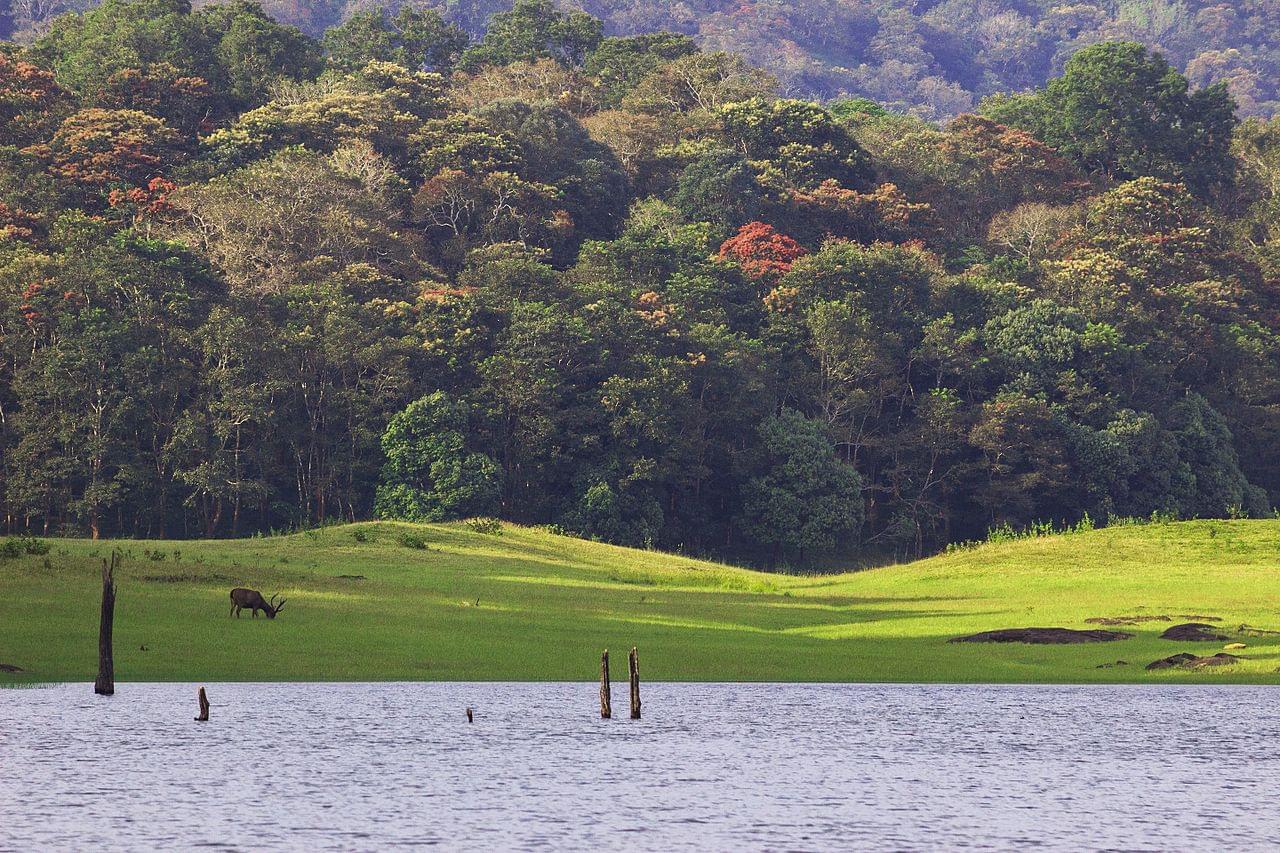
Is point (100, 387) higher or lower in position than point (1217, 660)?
higher

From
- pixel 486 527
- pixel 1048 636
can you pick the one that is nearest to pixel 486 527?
pixel 486 527

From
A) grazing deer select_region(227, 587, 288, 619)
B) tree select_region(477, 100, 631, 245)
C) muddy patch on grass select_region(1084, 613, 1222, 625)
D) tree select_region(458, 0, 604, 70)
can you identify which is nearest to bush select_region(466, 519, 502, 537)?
grazing deer select_region(227, 587, 288, 619)

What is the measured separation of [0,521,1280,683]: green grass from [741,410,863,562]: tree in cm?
2127

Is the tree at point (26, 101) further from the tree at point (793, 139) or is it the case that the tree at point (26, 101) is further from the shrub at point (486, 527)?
the shrub at point (486, 527)

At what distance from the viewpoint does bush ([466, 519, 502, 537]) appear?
283ft

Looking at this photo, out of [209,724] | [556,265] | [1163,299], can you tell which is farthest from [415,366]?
[209,724]

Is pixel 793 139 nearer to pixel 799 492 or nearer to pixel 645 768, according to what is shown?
pixel 799 492

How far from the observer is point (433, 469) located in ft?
326

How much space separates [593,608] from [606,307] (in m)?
49.2

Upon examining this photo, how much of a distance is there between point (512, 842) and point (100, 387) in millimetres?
73298

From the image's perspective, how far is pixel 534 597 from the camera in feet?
215

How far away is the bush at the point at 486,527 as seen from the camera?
8631 cm

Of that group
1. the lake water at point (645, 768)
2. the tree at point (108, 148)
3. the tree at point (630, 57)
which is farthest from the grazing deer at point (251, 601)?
the tree at point (630, 57)

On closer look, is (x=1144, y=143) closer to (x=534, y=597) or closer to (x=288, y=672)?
(x=534, y=597)
